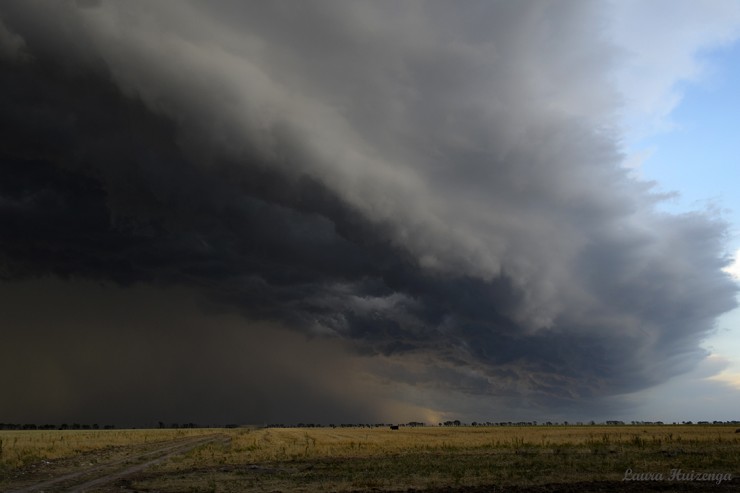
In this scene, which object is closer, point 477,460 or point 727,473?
point 727,473

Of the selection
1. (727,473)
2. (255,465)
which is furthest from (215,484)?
(727,473)

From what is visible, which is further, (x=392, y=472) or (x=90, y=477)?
(x=392, y=472)

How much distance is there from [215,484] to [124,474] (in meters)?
9.75

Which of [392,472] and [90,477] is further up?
[392,472]

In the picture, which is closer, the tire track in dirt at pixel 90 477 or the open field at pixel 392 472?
the open field at pixel 392 472

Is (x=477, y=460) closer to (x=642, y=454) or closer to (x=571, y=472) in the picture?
(x=571, y=472)

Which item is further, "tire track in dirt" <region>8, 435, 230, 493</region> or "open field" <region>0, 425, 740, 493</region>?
"tire track in dirt" <region>8, 435, 230, 493</region>

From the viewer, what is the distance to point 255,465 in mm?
42281

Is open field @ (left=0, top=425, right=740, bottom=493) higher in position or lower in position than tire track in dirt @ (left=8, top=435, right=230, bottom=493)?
higher

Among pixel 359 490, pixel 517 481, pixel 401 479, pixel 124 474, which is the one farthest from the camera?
pixel 124 474

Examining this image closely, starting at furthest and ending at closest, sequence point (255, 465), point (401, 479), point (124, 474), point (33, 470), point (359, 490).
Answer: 1. point (255, 465)
2. point (33, 470)
3. point (124, 474)
4. point (401, 479)
5. point (359, 490)

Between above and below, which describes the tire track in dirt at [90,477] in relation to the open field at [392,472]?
below

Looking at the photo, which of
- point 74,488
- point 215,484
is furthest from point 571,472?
point 74,488

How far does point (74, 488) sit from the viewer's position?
2877cm
